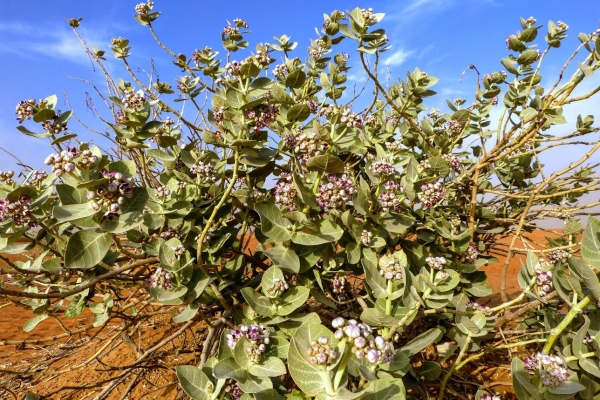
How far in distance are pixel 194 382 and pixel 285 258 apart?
85cm

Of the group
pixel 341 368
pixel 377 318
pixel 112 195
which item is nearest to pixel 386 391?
pixel 341 368

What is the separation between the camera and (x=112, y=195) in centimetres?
207

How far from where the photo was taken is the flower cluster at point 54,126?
2.31 meters

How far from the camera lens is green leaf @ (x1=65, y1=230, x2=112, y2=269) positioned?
2119 mm

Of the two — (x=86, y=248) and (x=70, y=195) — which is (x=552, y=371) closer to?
(x=86, y=248)

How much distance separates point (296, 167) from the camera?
3338mm

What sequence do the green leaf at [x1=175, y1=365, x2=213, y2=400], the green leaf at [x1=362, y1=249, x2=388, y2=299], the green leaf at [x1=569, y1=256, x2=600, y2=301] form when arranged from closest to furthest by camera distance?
the green leaf at [x1=569, y1=256, x2=600, y2=301] → the green leaf at [x1=175, y1=365, x2=213, y2=400] → the green leaf at [x1=362, y1=249, x2=388, y2=299]

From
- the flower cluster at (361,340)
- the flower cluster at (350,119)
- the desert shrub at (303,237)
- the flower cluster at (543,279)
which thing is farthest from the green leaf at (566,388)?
the flower cluster at (350,119)

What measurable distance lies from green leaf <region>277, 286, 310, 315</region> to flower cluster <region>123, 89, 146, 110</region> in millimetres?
1549

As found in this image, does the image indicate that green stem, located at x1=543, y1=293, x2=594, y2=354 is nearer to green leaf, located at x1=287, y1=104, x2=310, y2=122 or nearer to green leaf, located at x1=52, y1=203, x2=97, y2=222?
green leaf, located at x1=287, y1=104, x2=310, y2=122

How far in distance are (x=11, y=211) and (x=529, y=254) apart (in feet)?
10.3

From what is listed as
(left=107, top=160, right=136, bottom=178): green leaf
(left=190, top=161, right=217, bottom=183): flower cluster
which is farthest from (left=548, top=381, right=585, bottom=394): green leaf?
(left=107, top=160, right=136, bottom=178): green leaf

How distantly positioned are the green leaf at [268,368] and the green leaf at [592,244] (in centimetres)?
160

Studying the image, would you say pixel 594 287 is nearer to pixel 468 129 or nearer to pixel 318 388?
pixel 318 388
